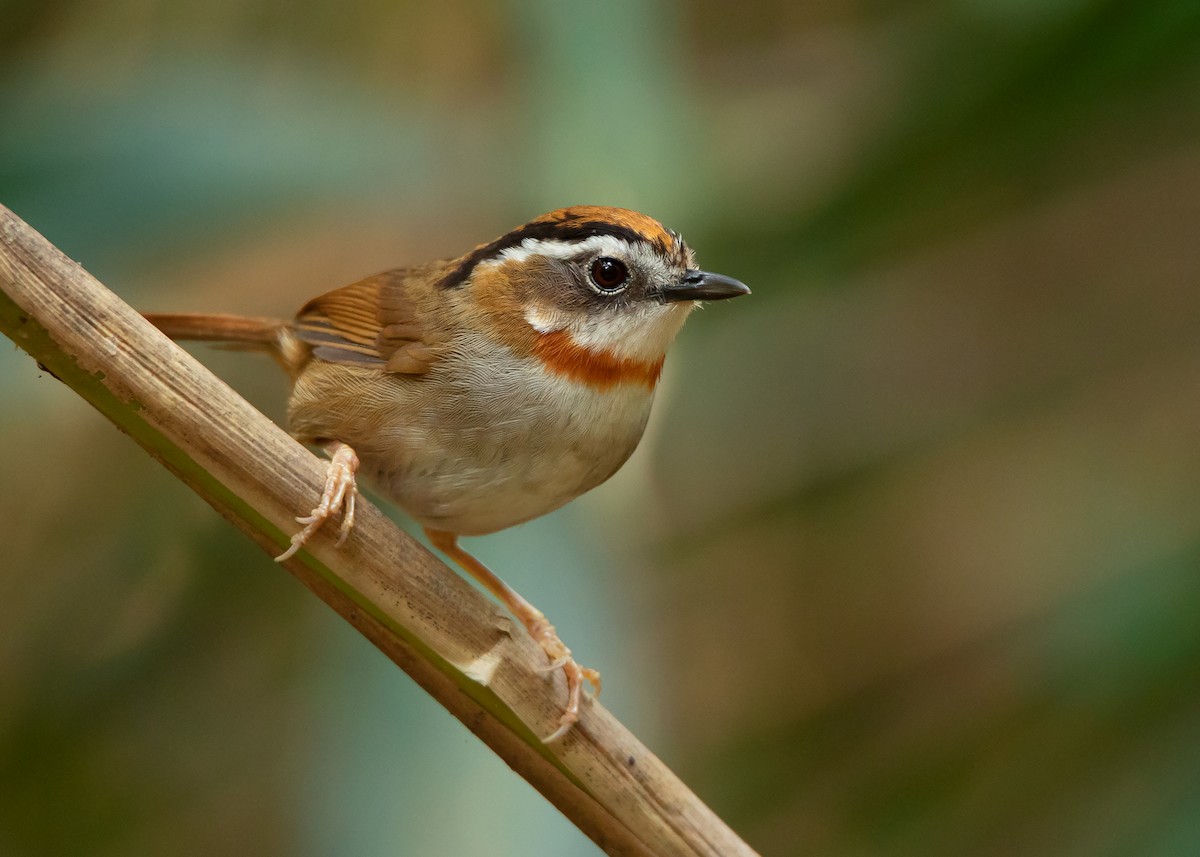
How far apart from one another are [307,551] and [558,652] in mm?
948

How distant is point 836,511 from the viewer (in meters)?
4.51

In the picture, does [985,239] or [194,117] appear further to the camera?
[985,239]

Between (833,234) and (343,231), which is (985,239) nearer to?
(833,234)

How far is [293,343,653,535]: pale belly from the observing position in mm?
2549

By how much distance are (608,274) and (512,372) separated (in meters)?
0.31

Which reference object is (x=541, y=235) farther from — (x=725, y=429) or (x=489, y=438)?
(x=725, y=429)

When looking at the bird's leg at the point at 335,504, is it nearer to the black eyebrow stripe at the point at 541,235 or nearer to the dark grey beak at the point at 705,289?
the black eyebrow stripe at the point at 541,235

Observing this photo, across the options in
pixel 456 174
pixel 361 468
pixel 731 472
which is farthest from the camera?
pixel 731 472

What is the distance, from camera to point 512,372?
258 cm

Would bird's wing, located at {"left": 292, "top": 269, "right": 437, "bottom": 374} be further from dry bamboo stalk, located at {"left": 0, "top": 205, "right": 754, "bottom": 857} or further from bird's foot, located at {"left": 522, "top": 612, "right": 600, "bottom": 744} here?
bird's foot, located at {"left": 522, "top": 612, "right": 600, "bottom": 744}

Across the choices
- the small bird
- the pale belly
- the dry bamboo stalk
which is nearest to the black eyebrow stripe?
the small bird

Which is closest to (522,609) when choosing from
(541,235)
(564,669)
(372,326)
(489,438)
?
(564,669)

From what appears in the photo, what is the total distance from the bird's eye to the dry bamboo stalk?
774 mm

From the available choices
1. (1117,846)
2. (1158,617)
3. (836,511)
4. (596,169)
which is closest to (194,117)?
(596,169)
